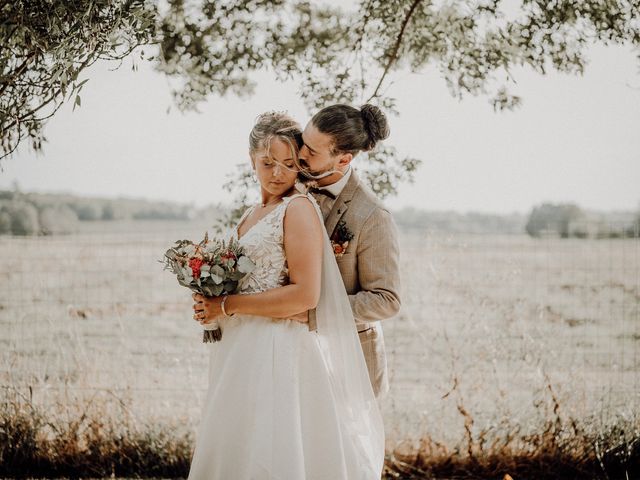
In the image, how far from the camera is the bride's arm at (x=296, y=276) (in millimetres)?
2984

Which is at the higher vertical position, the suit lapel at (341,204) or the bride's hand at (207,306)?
the suit lapel at (341,204)

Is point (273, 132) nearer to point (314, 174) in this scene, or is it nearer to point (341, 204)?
point (314, 174)

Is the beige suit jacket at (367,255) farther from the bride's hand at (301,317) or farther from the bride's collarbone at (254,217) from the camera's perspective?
the bride's collarbone at (254,217)

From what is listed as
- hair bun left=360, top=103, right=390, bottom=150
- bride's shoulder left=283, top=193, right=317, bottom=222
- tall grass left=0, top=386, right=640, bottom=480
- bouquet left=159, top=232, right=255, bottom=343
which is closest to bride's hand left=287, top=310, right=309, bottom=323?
bouquet left=159, top=232, right=255, bottom=343

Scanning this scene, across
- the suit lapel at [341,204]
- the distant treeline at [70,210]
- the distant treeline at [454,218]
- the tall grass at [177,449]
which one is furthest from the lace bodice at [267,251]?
the distant treeline at [454,218]

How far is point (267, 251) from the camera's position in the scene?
10.2 feet

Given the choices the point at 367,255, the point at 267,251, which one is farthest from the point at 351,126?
the point at 267,251

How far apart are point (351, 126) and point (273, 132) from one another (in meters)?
0.42

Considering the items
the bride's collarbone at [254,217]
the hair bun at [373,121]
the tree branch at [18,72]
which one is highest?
the tree branch at [18,72]

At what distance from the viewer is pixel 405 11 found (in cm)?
493

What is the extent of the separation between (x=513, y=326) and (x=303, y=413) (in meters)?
3.19

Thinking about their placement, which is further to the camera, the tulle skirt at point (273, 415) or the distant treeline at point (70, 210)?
the distant treeline at point (70, 210)

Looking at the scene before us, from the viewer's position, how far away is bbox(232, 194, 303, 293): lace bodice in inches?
121

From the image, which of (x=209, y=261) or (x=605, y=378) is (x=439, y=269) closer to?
(x=209, y=261)
